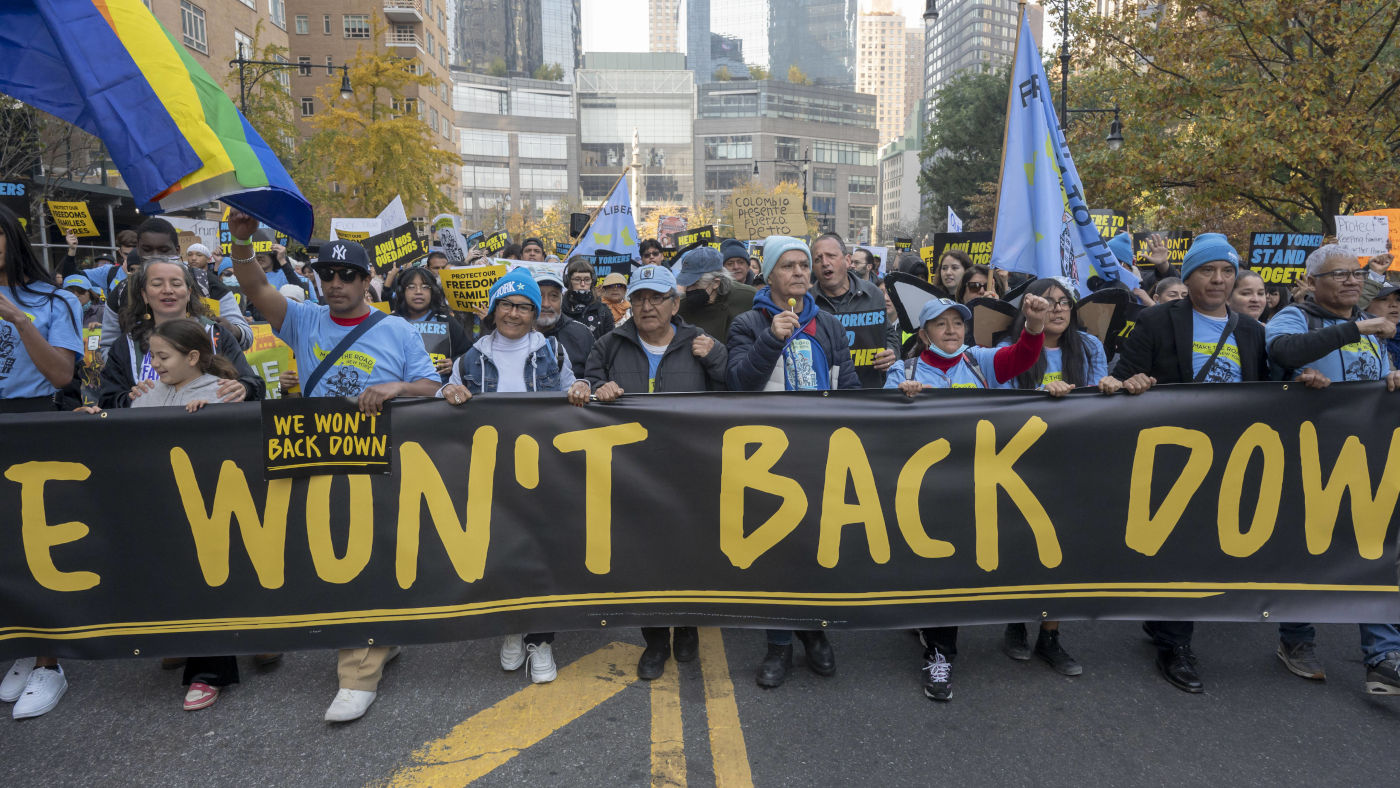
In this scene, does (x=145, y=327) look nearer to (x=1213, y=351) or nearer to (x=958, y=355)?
(x=958, y=355)

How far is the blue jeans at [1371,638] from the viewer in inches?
155

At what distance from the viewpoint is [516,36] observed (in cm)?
15250

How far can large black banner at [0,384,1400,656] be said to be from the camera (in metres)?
3.85

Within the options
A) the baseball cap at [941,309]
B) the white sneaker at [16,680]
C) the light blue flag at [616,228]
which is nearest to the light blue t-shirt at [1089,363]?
the baseball cap at [941,309]

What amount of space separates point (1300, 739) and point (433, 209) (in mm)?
32884

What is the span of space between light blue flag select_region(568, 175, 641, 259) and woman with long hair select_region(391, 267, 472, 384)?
15.3 ft

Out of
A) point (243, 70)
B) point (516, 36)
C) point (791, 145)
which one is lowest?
point (243, 70)

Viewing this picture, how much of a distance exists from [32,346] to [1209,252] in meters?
5.40

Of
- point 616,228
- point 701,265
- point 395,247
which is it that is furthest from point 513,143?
point 701,265

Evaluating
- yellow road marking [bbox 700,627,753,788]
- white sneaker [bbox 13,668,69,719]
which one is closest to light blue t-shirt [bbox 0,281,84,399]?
white sneaker [bbox 13,668,69,719]

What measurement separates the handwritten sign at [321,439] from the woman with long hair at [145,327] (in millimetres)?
539

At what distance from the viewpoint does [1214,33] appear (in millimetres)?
14211

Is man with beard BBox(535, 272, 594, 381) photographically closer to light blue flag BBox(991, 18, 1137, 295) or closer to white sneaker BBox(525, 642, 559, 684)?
white sneaker BBox(525, 642, 559, 684)

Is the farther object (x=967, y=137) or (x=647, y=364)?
(x=967, y=137)
